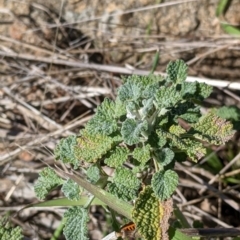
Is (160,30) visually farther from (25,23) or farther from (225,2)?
(25,23)

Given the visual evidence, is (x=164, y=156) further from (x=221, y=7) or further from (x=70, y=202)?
(x=221, y=7)

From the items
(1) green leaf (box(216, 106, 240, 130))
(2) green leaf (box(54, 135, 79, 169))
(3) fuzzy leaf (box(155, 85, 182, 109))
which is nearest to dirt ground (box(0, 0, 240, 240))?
(1) green leaf (box(216, 106, 240, 130))

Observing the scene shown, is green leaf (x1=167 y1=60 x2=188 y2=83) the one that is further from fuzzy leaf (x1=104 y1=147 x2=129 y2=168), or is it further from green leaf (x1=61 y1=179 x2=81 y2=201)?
green leaf (x1=61 y1=179 x2=81 y2=201)

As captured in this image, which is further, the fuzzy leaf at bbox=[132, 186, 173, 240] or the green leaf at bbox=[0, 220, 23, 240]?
the green leaf at bbox=[0, 220, 23, 240]

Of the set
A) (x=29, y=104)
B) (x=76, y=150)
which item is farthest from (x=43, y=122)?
(x=76, y=150)

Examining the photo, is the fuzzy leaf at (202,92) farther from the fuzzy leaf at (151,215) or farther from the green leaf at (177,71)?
the fuzzy leaf at (151,215)

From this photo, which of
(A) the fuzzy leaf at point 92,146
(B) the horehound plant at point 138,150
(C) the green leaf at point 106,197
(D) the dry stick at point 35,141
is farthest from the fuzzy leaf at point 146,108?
(D) the dry stick at point 35,141
